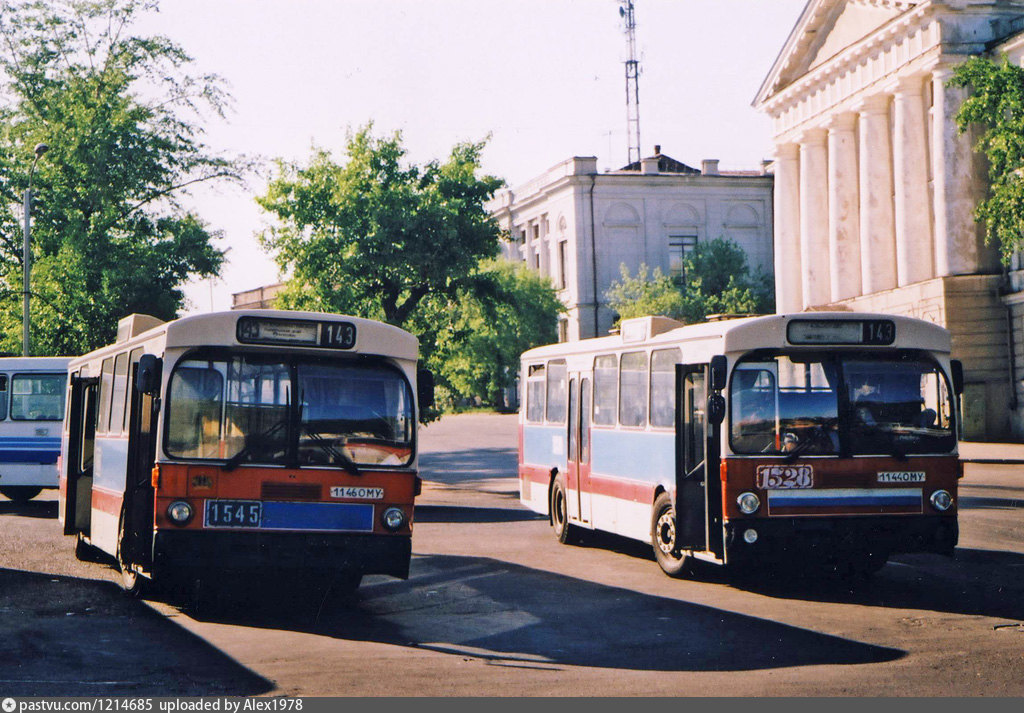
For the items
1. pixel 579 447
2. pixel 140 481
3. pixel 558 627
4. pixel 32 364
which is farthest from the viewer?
pixel 32 364

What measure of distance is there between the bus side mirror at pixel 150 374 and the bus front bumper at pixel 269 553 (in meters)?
1.19

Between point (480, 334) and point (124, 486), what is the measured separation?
62.2m

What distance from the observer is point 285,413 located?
11430 mm

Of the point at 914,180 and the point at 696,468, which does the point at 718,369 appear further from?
the point at 914,180

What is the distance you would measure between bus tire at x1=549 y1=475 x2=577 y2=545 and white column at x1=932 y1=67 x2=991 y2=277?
106 feet

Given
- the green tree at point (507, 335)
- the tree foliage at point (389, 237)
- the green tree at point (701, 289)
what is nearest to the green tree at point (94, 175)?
the tree foliage at point (389, 237)

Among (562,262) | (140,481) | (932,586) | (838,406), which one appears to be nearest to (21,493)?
(140,481)

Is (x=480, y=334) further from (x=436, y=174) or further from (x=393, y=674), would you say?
(x=393, y=674)

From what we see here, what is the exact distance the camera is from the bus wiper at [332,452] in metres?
11.4

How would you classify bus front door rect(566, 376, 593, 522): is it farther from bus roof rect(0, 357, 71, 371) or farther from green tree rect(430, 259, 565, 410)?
green tree rect(430, 259, 565, 410)

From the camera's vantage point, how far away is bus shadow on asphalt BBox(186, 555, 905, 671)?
9281 millimetres

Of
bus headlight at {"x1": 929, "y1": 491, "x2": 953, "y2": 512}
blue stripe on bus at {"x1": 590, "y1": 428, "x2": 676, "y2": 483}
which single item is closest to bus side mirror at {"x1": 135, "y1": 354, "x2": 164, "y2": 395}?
blue stripe on bus at {"x1": 590, "y1": 428, "x2": 676, "y2": 483}

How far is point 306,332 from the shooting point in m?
11.7

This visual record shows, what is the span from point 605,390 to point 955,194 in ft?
111
